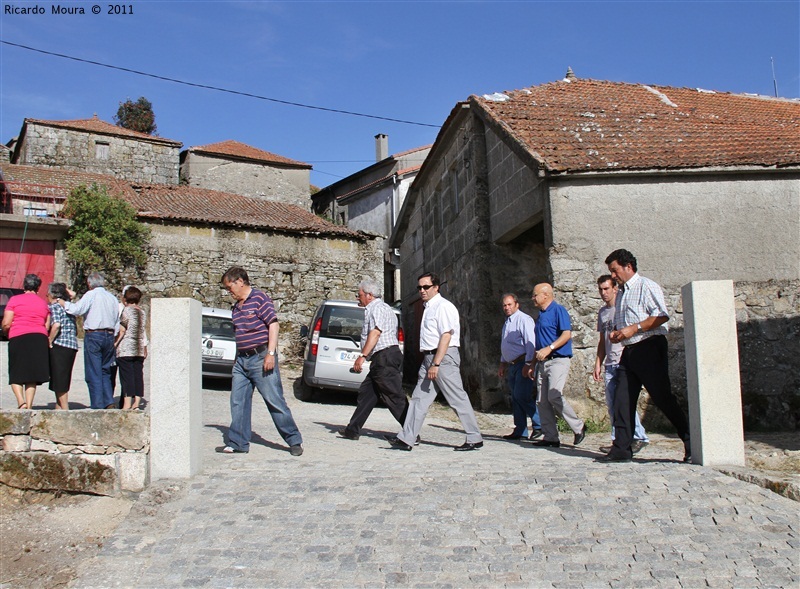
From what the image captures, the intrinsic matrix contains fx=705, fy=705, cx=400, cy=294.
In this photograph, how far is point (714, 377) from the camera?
5.36 meters

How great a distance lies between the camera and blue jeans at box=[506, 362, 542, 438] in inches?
304

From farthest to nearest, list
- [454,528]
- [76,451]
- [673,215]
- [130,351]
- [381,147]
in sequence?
[381,147], [673,215], [130,351], [76,451], [454,528]

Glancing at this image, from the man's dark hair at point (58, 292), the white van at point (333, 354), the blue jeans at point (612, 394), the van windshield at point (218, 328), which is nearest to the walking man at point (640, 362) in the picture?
the blue jeans at point (612, 394)

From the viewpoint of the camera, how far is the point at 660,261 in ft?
33.7

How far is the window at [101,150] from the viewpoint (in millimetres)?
30938

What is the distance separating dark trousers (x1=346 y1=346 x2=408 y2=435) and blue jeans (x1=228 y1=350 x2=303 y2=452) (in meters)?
1.15

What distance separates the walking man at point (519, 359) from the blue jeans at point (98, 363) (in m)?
4.46

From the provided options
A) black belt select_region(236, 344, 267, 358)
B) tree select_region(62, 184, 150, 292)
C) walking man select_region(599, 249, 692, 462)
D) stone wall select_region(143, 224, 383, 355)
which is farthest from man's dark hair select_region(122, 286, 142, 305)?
tree select_region(62, 184, 150, 292)

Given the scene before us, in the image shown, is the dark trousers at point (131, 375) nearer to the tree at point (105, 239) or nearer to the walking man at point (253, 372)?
the walking man at point (253, 372)

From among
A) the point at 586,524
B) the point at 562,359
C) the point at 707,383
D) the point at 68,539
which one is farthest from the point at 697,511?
the point at 68,539

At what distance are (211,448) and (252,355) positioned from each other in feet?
3.23

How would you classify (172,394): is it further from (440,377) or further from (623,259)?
(623,259)

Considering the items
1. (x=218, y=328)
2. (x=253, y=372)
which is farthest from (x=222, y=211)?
(x=253, y=372)

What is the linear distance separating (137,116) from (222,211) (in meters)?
28.1
